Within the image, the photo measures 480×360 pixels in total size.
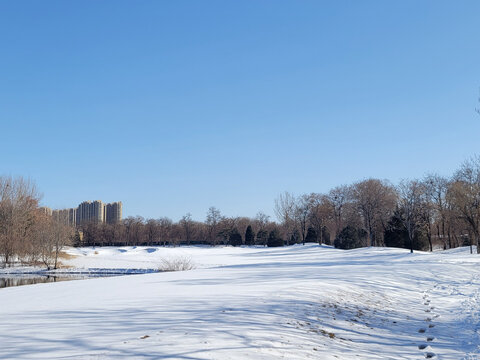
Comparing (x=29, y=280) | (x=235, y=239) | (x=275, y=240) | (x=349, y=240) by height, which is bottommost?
(x=29, y=280)

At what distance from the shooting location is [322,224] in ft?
204

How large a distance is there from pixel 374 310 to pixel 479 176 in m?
28.2

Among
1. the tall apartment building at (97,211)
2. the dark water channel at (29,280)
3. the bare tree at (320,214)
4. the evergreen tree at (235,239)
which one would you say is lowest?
the dark water channel at (29,280)

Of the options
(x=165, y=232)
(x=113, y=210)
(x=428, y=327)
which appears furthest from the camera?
(x=113, y=210)

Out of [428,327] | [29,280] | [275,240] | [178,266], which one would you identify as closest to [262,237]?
[275,240]

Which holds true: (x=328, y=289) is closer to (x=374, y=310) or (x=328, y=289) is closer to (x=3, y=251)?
(x=374, y=310)

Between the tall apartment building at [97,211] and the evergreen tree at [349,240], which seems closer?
the evergreen tree at [349,240]

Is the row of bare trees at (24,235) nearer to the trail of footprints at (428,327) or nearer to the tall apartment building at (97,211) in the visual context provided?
the trail of footprints at (428,327)

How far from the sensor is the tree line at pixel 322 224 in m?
37.0

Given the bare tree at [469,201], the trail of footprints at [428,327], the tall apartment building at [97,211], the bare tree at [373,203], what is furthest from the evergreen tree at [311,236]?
the tall apartment building at [97,211]

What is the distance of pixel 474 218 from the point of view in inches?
1222

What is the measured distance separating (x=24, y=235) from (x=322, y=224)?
40491 millimetres

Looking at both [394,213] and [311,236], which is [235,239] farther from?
[394,213]

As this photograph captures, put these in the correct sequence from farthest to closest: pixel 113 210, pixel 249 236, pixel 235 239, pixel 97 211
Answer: pixel 113 210, pixel 97 211, pixel 235 239, pixel 249 236
